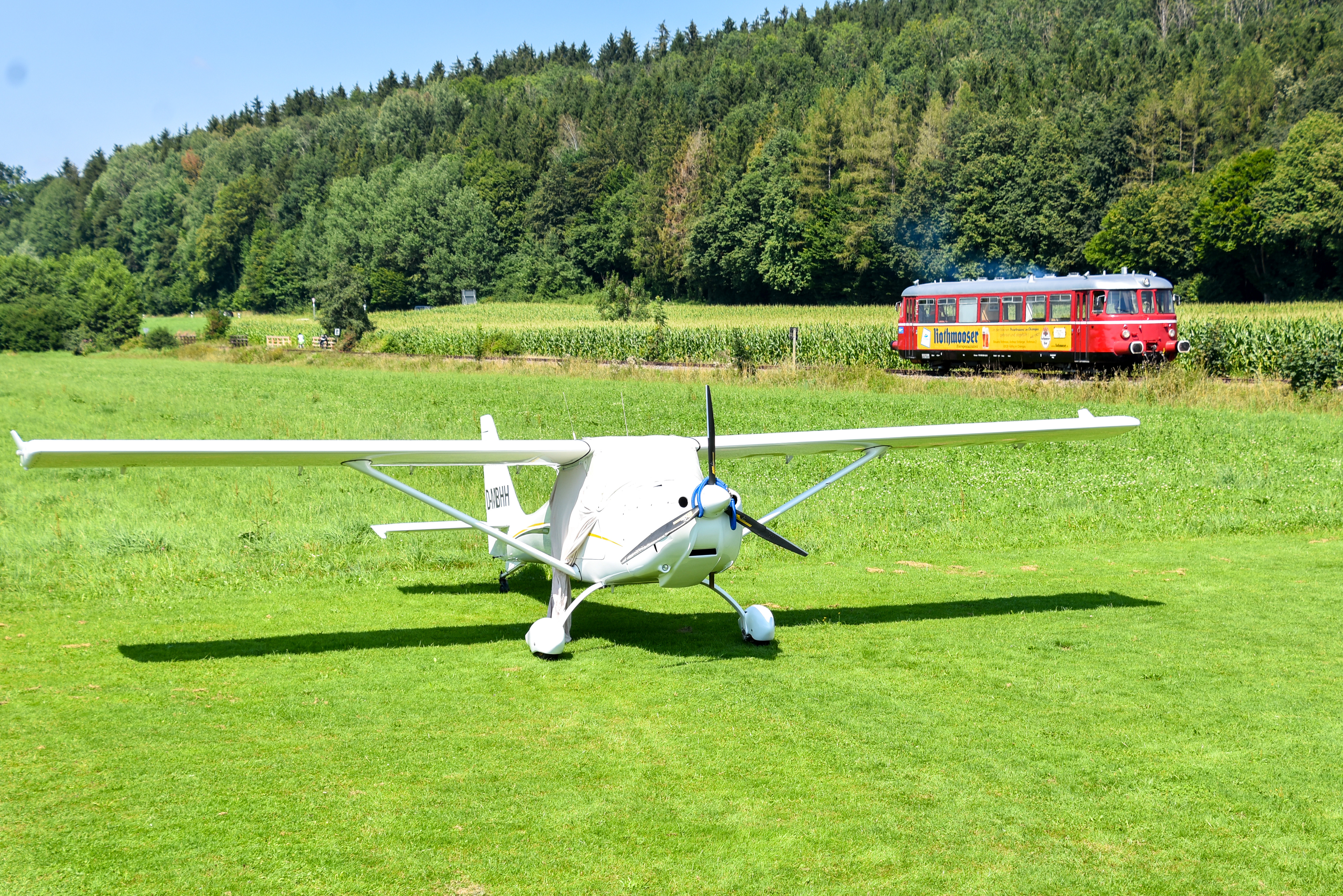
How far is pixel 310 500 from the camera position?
1988 centimetres

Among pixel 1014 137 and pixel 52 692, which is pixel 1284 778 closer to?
pixel 52 692

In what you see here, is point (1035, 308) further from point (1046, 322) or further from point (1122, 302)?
point (1122, 302)

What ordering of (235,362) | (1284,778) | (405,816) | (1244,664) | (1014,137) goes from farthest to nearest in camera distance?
(1014,137), (235,362), (1244,664), (1284,778), (405,816)

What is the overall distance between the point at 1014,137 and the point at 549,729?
79927 mm

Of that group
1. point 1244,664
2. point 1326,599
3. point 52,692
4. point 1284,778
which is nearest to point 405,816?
point 52,692

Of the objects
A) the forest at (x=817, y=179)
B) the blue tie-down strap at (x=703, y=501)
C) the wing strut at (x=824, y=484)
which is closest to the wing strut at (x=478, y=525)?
the blue tie-down strap at (x=703, y=501)

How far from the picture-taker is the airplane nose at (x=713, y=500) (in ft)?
29.0

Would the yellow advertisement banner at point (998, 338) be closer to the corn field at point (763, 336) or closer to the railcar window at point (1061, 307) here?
the railcar window at point (1061, 307)

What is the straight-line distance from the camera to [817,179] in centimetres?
8981

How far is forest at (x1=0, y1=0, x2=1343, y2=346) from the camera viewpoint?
232ft

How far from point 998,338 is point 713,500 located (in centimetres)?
3101

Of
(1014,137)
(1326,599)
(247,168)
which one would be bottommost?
(1326,599)

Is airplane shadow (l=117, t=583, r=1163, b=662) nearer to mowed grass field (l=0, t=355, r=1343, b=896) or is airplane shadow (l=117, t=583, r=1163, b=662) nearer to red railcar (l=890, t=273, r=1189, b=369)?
mowed grass field (l=0, t=355, r=1343, b=896)

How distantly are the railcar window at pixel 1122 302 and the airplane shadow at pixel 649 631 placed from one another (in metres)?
24.2
